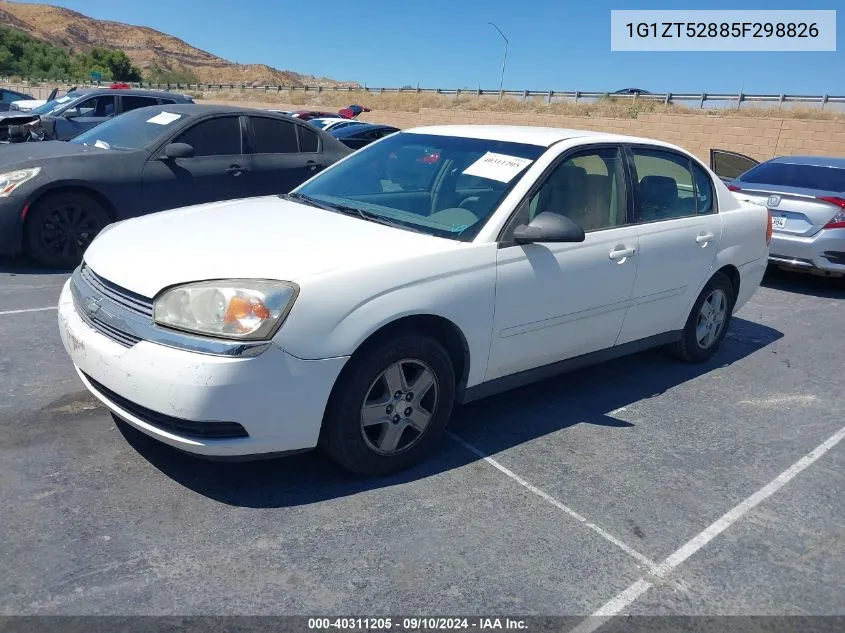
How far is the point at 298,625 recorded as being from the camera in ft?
8.34

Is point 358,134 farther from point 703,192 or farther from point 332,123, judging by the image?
point 703,192

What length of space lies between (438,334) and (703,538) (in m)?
1.49

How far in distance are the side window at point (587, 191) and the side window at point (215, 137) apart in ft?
14.8

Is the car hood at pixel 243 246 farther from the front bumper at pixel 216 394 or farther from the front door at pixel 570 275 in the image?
the front door at pixel 570 275

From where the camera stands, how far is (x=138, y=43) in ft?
422

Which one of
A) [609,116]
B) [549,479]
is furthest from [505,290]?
[609,116]

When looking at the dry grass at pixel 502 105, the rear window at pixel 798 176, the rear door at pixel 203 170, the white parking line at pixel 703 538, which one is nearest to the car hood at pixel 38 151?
the rear door at pixel 203 170

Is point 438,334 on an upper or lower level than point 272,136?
lower

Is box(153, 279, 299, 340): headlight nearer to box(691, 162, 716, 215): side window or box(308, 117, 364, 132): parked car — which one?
box(691, 162, 716, 215): side window

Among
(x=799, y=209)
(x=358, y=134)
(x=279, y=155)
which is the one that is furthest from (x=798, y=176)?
(x=358, y=134)

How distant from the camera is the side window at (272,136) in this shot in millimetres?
7970

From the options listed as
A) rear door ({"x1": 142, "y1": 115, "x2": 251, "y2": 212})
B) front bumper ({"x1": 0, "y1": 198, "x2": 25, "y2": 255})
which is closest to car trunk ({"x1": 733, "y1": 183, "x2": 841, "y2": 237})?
rear door ({"x1": 142, "y1": 115, "x2": 251, "y2": 212})

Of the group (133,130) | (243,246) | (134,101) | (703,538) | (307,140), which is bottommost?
(703,538)

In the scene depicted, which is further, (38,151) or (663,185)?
(38,151)
